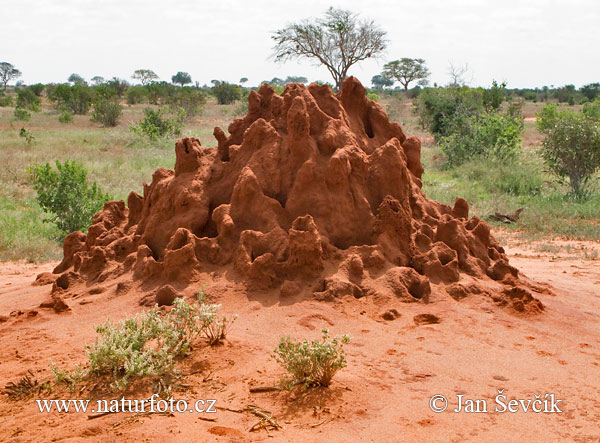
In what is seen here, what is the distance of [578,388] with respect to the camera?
3350mm

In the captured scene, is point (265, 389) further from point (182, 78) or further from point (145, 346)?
point (182, 78)

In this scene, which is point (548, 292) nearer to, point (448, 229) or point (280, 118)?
point (448, 229)

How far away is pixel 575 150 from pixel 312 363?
10.3 meters

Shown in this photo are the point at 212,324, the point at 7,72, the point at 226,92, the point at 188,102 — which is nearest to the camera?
the point at 212,324

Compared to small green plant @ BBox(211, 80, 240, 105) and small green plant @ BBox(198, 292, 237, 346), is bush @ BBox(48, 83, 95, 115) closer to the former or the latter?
small green plant @ BBox(211, 80, 240, 105)

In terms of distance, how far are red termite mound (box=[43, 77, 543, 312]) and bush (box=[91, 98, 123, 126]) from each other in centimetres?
2033

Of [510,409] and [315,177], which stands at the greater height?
[315,177]

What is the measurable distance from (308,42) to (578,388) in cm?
2387

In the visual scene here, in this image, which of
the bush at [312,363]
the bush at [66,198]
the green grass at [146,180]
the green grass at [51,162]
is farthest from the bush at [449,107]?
the bush at [312,363]

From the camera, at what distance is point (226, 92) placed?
134ft

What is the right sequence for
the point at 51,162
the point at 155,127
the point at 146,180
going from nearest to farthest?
the point at 146,180, the point at 51,162, the point at 155,127

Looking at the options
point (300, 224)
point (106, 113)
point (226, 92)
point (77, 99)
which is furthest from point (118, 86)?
point (300, 224)

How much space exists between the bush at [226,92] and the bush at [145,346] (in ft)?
126

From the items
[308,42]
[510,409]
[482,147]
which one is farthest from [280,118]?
[308,42]
